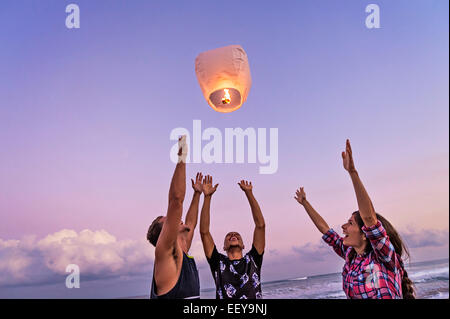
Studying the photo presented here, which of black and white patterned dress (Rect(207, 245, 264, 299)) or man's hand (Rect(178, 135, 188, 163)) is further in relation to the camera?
black and white patterned dress (Rect(207, 245, 264, 299))

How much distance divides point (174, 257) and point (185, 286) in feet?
0.86

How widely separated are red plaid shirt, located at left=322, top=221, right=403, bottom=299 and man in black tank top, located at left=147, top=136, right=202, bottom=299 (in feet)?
4.36

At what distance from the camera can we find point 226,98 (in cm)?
301

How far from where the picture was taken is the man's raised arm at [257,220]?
4.41 m

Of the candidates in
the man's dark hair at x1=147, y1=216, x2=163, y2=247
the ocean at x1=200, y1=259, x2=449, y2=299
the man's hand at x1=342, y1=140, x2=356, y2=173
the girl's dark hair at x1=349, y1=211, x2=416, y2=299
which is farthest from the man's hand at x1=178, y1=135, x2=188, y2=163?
the ocean at x1=200, y1=259, x2=449, y2=299

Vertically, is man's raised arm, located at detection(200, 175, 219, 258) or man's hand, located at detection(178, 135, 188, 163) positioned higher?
man's hand, located at detection(178, 135, 188, 163)

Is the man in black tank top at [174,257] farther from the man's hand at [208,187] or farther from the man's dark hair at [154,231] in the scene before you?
the man's hand at [208,187]

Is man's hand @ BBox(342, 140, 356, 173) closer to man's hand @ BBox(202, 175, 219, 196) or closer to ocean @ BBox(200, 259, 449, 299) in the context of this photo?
man's hand @ BBox(202, 175, 219, 196)

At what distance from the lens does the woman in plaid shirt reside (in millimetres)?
2938

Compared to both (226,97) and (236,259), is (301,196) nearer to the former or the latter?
(236,259)

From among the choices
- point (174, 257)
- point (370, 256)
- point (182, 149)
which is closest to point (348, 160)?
point (370, 256)

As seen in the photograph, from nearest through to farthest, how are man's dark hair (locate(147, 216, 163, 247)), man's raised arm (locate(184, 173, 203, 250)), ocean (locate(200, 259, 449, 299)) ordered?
man's dark hair (locate(147, 216, 163, 247)) → man's raised arm (locate(184, 173, 203, 250)) → ocean (locate(200, 259, 449, 299))

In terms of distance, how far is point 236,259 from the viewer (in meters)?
4.34
